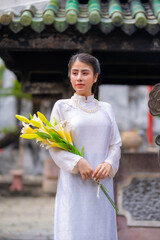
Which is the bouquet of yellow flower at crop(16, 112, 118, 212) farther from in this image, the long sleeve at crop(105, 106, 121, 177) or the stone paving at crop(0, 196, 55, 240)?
the stone paving at crop(0, 196, 55, 240)

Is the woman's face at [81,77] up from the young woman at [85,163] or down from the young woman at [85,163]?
up

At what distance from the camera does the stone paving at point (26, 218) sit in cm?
675

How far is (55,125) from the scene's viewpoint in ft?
9.98

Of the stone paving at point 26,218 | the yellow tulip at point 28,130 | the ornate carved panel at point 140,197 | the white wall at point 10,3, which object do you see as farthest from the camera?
the stone paving at point 26,218

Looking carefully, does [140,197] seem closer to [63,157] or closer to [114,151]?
[114,151]

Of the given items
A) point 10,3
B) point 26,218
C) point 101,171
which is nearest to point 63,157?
point 101,171

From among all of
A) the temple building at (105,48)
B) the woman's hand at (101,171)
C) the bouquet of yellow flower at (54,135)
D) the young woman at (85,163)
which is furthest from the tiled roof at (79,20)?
the woman's hand at (101,171)

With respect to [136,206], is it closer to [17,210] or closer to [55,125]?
[55,125]

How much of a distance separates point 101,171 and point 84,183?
0.59 feet

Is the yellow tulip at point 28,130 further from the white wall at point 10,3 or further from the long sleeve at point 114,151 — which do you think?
→ the white wall at point 10,3

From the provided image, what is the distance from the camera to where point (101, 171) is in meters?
2.96

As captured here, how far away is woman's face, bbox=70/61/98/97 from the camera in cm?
315

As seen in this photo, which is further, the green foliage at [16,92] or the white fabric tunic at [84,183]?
the green foliage at [16,92]

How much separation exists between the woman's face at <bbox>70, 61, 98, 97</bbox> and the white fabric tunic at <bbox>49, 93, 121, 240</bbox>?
76 millimetres
